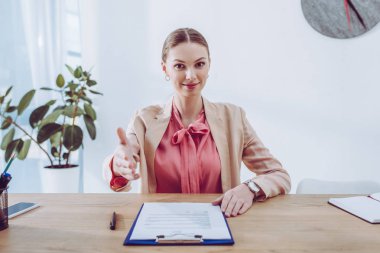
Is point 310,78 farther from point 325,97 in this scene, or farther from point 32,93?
point 32,93

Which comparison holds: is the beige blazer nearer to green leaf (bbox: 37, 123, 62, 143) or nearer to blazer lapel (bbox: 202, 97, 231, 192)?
blazer lapel (bbox: 202, 97, 231, 192)

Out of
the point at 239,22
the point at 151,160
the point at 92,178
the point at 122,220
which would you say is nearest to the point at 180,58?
the point at 151,160

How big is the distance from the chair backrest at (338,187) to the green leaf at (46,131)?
1.80 meters

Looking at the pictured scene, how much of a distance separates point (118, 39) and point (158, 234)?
7.35ft

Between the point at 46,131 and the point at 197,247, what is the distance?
77.8 inches

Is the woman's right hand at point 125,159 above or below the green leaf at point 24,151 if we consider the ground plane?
above

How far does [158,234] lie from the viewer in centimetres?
73

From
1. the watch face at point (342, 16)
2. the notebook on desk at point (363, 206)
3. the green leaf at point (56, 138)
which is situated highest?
the watch face at point (342, 16)

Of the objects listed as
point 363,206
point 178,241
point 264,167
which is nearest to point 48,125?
point 264,167

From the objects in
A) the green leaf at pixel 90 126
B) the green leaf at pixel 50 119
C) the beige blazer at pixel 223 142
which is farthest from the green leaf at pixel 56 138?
the beige blazer at pixel 223 142

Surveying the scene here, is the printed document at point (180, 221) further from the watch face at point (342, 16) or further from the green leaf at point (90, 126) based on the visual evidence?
the watch face at point (342, 16)

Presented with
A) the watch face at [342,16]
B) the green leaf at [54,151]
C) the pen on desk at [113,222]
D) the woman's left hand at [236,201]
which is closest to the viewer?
the pen on desk at [113,222]

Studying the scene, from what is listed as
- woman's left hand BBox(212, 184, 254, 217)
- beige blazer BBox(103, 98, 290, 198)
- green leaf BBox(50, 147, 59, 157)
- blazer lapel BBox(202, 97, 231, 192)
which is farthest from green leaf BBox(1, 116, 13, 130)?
woman's left hand BBox(212, 184, 254, 217)

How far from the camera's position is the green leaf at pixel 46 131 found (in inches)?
89.8
